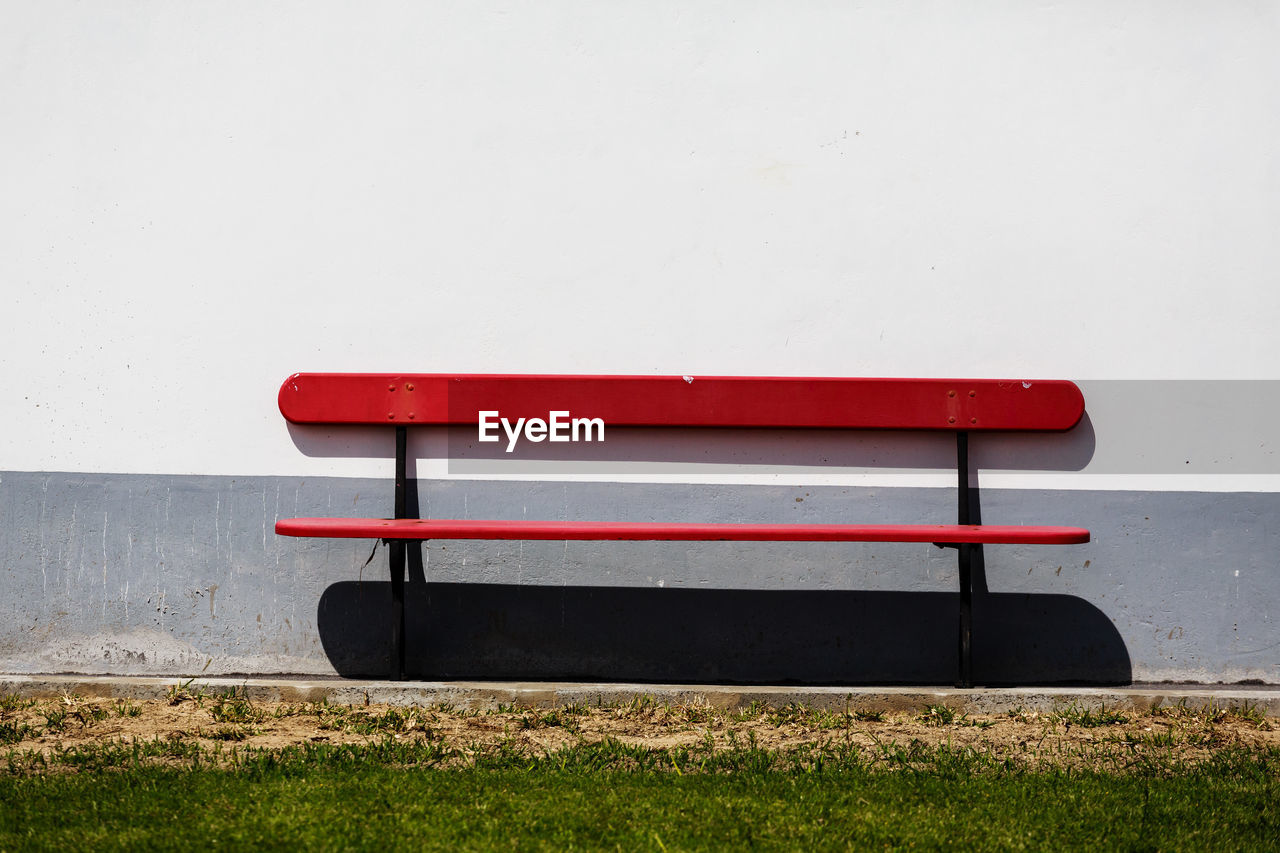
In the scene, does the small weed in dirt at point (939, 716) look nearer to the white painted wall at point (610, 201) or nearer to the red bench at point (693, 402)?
the red bench at point (693, 402)

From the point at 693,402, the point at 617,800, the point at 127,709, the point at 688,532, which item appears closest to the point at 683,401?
the point at 693,402

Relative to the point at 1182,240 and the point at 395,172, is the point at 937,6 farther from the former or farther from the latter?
the point at 395,172

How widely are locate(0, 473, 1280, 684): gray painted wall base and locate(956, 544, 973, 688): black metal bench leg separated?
157 mm

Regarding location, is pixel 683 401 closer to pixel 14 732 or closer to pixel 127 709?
pixel 127 709

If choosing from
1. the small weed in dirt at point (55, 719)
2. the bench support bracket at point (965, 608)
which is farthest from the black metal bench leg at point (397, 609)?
the bench support bracket at point (965, 608)

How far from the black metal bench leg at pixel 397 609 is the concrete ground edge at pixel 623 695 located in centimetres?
10

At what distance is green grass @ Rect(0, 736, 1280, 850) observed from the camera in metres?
2.91

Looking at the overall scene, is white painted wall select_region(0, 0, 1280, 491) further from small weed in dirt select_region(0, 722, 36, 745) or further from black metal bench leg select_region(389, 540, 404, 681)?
small weed in dirt select_region(0, 722, 36, 745)

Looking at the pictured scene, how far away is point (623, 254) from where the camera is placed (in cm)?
463

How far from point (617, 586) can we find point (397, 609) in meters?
0.95

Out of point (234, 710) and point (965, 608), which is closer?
point (234, 710)

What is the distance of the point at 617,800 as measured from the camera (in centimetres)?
319

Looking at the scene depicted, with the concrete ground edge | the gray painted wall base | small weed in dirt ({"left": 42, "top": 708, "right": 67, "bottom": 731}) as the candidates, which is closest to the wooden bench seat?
the gray painted wall base

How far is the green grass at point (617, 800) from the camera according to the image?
115 inches
